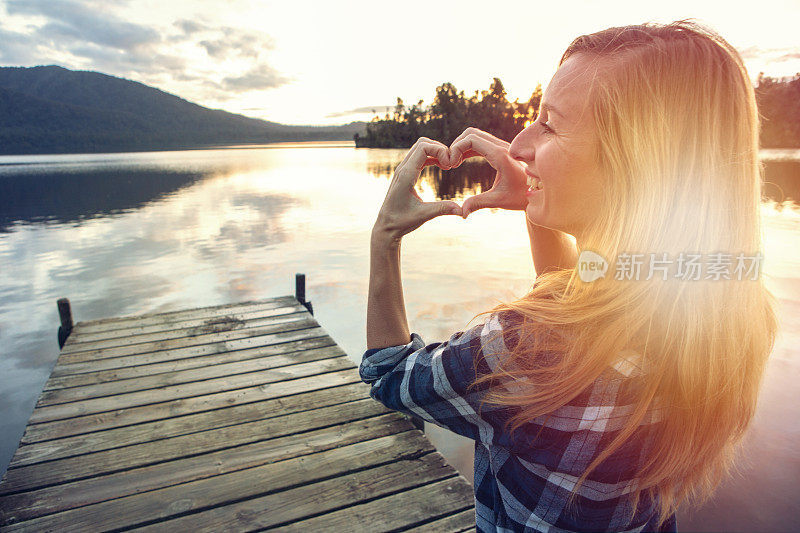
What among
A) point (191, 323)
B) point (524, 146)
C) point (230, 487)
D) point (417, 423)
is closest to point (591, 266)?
point (524, 146)

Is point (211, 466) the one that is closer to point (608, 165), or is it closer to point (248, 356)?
point (248, 356)

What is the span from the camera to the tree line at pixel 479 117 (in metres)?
72.8

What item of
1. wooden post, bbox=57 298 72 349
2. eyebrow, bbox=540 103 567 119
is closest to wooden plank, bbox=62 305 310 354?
wooden post, bbox=57 298 72 349

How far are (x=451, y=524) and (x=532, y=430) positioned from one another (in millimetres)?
2333

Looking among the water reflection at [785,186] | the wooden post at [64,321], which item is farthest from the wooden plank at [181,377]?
the water reflection at [785,186]

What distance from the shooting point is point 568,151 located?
120 centimetres

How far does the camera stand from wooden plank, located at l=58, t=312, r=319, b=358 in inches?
226

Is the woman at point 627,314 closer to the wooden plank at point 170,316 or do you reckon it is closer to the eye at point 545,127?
the eye at point 545,127

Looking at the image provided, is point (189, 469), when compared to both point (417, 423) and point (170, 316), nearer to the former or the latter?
point (417, 423)

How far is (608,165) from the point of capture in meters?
1.15

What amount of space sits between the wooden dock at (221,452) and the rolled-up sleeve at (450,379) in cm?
215

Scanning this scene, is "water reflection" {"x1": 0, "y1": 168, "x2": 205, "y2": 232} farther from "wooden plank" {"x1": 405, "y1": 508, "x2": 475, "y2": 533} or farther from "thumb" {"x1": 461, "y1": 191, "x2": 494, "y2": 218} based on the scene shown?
"thumb" {"x1": 461, "y1": 191, "x2": 494, "y2": 218}

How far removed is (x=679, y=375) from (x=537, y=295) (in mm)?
396

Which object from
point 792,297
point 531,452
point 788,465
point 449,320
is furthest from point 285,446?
point 792,297
